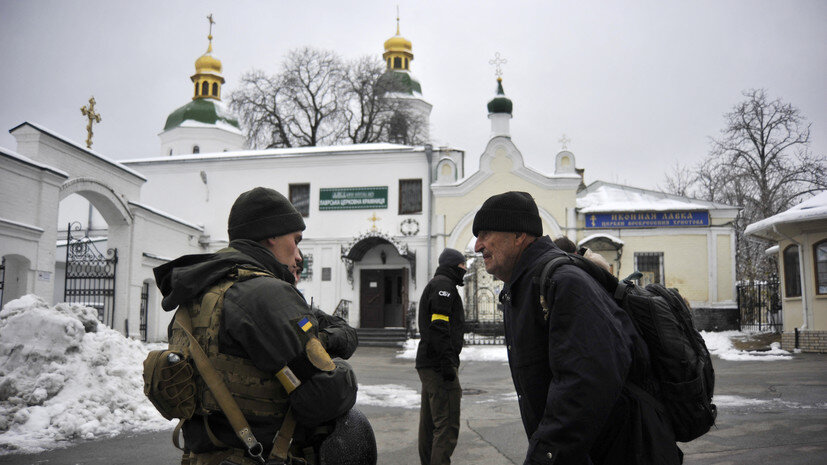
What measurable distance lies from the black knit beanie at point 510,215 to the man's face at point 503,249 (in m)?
0.04

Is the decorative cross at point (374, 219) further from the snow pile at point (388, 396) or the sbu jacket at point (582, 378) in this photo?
the sbu jacket at point (582, 378)

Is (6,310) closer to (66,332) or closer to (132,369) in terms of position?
(66,332)

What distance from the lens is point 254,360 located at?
2.28 metres

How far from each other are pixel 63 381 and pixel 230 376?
6419 millimetres

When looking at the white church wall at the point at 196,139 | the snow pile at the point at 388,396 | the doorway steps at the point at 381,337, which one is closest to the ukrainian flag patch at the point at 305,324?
the snow pile at the point at 388,396

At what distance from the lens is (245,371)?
7.70 ft

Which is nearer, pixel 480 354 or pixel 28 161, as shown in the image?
pixel 28 161

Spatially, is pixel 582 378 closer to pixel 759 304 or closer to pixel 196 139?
pixel 759 304

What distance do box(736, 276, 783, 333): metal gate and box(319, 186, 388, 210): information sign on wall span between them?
45.4 feet

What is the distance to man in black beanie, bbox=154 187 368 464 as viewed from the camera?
2283 mm

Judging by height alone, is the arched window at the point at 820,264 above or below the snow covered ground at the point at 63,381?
above

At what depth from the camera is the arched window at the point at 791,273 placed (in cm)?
1596

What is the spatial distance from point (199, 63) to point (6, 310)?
3943cm

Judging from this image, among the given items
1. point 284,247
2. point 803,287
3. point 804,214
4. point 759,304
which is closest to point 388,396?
point 284,247
